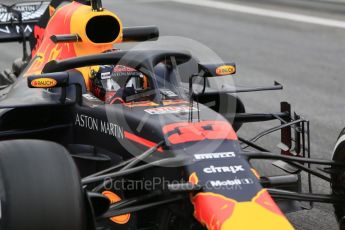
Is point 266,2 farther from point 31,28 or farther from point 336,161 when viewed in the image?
point 336,161

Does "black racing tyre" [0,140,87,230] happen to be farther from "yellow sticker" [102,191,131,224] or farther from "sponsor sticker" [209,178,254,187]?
"yellow sticker" [102,191,131,224]

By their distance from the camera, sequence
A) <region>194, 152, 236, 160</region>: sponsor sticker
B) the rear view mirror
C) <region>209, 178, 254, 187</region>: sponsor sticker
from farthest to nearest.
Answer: the rear view mirror
<region>194, 152, 236, 160</region>: sponsor sticker
<region>209, 178, 254, 187</region>: sponsor sticker

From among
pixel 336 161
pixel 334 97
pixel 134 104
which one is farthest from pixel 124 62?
pixel 334 97

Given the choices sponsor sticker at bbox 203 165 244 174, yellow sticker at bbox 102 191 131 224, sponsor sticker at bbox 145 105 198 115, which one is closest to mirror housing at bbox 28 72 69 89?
sponsor sticker at bbox 145 105 198 115

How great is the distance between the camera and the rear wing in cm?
832

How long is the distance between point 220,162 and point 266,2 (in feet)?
46.9

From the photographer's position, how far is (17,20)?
840 cm

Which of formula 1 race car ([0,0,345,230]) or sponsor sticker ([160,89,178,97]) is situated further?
sponsor sticker ([160,89,178,97])

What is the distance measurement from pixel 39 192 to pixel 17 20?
194 inches

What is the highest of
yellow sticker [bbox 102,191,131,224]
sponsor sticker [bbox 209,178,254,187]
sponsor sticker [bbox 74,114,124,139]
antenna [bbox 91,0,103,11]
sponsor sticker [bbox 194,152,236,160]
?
antenna [bbox 91,0,103,11]

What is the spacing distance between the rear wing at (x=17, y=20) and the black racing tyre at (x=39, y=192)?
4.55 metres

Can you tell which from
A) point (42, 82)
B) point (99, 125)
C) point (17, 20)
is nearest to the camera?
point (42, 82)

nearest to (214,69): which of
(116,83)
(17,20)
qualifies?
(116,83)

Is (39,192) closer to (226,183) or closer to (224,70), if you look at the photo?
(226,183)
